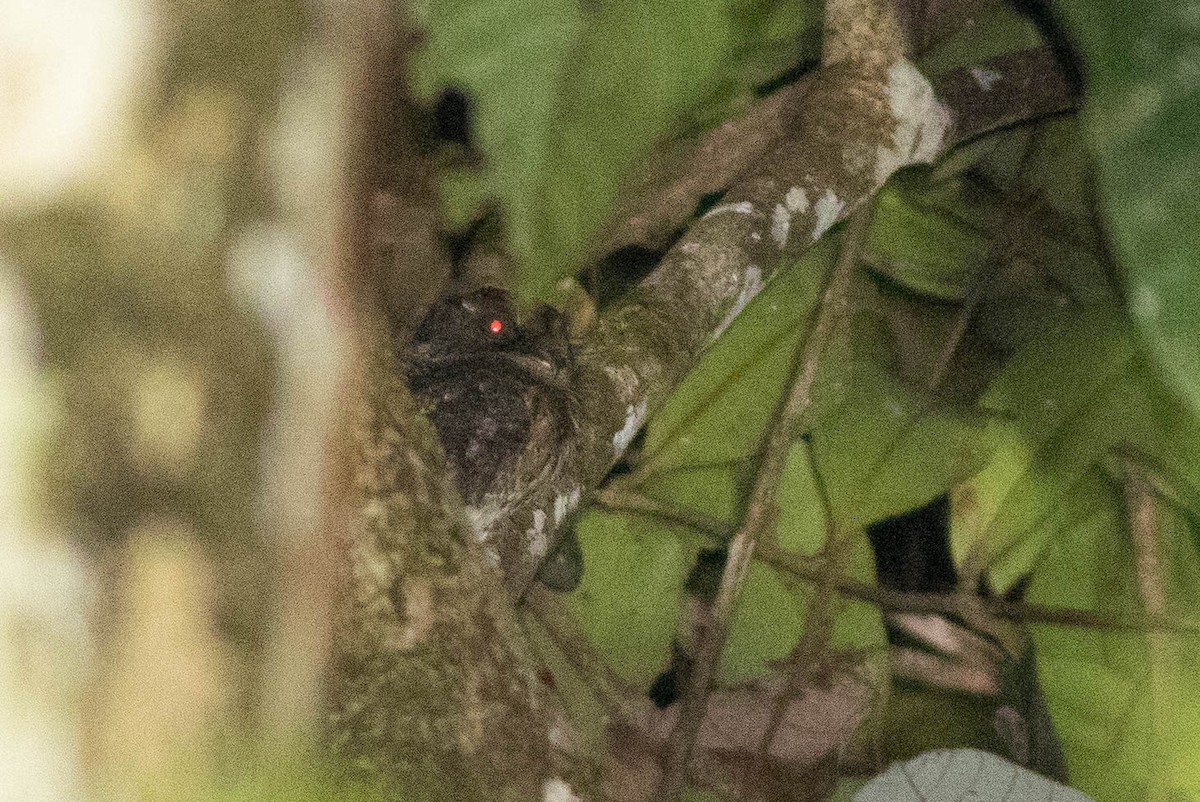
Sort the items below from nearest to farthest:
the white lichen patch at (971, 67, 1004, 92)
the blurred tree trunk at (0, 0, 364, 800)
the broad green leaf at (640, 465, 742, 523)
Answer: the blurred tree trunk at (0, 0, 364, 800) → the white lichen patch at (971, 67, 1004, 92) → the broad green leaf at (640, 465, 742, 523)

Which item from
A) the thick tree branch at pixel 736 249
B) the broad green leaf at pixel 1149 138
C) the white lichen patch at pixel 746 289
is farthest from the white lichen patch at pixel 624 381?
the broad green leaf at pixel 1149 138

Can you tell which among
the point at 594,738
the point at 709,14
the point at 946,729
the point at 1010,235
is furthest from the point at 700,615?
the point at 709,14

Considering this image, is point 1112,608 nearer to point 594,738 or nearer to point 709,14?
point 594,738

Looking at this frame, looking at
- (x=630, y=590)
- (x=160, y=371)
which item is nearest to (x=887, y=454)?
(x=630, y=590)

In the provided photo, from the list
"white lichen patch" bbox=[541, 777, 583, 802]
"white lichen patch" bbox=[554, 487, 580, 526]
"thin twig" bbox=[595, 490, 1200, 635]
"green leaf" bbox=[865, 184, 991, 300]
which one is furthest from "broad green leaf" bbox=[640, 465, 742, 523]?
"white lichen patch" bbox=[541, 777, 583, 802]

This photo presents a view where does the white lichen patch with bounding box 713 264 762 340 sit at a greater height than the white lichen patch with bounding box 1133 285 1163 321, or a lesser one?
greater

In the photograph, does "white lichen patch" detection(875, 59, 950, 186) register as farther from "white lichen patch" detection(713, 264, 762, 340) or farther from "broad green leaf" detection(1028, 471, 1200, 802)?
"broad green leaf" detection(1028, 471, 1200, 802)

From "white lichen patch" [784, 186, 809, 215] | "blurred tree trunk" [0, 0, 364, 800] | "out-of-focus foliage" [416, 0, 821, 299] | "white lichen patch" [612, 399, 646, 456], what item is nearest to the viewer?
"blurred tree trunk" [0, 0, 364, 800]
